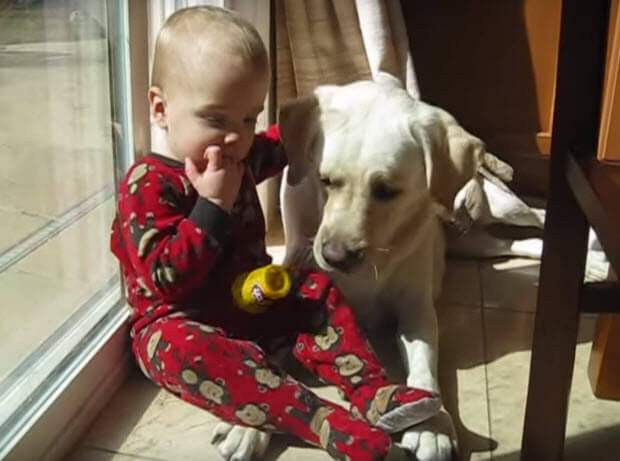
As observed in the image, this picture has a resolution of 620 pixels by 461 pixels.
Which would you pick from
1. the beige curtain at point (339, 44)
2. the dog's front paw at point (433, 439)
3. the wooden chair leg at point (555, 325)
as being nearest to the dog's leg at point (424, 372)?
the dog's front paw at point (433, 439)

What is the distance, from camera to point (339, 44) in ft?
5.99

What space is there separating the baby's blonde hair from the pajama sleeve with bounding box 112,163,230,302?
15cm

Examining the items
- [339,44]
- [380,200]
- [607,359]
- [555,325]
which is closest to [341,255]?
[380,200]

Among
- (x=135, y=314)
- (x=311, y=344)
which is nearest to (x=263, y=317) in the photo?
(x=311, y=344)

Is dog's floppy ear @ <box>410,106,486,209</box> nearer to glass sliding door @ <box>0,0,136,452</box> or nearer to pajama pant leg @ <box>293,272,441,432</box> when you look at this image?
pajama pant leg @ <box>293,272,441,432</box>

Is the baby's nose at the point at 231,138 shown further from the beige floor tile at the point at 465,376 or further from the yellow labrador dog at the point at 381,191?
the beige floor tile at the point at 465,376

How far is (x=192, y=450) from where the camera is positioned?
117 centimetres

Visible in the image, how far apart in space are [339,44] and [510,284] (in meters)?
0.61

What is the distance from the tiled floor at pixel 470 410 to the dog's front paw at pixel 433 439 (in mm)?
41

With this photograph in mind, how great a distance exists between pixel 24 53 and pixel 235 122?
32cm

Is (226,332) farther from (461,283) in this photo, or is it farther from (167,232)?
(461,283)

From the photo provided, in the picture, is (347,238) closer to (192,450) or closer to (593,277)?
(192,450)

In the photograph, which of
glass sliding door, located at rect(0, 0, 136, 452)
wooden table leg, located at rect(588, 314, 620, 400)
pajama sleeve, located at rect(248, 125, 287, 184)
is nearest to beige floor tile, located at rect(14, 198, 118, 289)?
glass sliding door, located at rect(0, 0, 136, 452)

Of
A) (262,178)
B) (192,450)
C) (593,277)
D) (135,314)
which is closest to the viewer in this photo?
(192,450)
